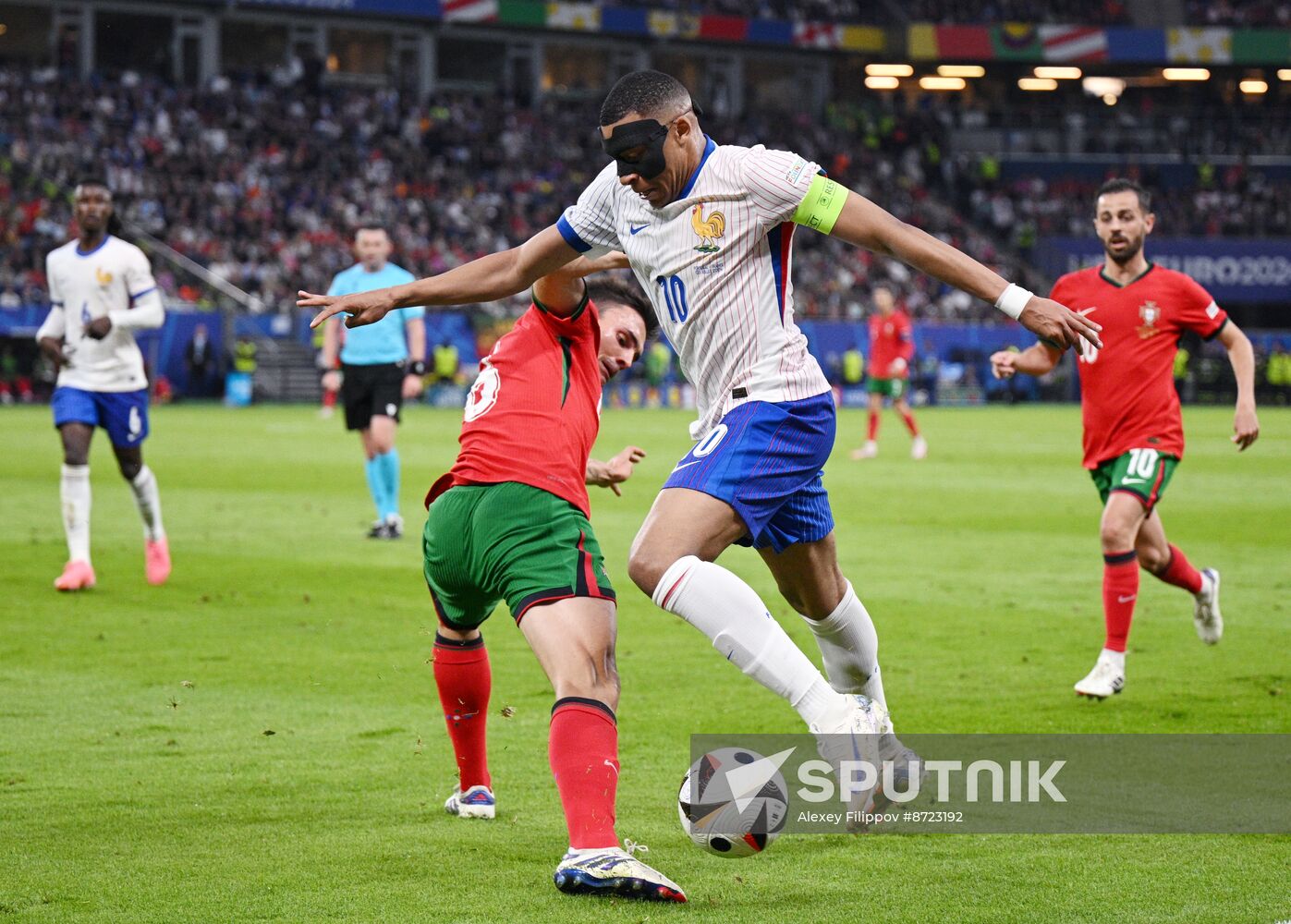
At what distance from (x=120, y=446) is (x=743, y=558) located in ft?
15.9

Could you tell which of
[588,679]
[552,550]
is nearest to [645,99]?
[552,550]

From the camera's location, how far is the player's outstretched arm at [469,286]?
494cm

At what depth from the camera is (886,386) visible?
80.4ft

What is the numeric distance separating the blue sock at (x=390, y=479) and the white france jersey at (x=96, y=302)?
2.93m

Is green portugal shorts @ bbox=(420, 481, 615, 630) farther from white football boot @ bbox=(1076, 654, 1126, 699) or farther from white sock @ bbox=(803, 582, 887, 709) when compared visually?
white football boot @ bbox=(1076, 654, 1126, 699)

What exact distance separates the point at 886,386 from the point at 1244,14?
42.9m

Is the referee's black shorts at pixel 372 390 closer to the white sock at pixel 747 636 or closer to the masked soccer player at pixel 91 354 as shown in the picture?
the masked soccer player at pixel 91 354

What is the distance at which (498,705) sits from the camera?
275 inches

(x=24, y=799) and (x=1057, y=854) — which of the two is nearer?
(x=1057, y=854)

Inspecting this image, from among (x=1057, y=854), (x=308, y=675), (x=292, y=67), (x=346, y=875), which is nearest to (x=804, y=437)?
(x=1057, y=854)

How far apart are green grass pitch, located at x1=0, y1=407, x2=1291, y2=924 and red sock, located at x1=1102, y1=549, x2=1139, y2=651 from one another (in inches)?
14.4

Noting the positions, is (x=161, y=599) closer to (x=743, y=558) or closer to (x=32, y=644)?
(x=32, y=644)

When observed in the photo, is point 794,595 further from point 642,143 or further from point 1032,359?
point 1032,359

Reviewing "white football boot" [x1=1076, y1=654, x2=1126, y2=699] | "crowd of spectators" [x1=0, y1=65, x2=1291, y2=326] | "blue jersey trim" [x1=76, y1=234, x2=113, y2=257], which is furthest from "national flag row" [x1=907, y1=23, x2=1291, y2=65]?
"white football boot" [x1=1076, y1=654, x2=1126, y2=699]
